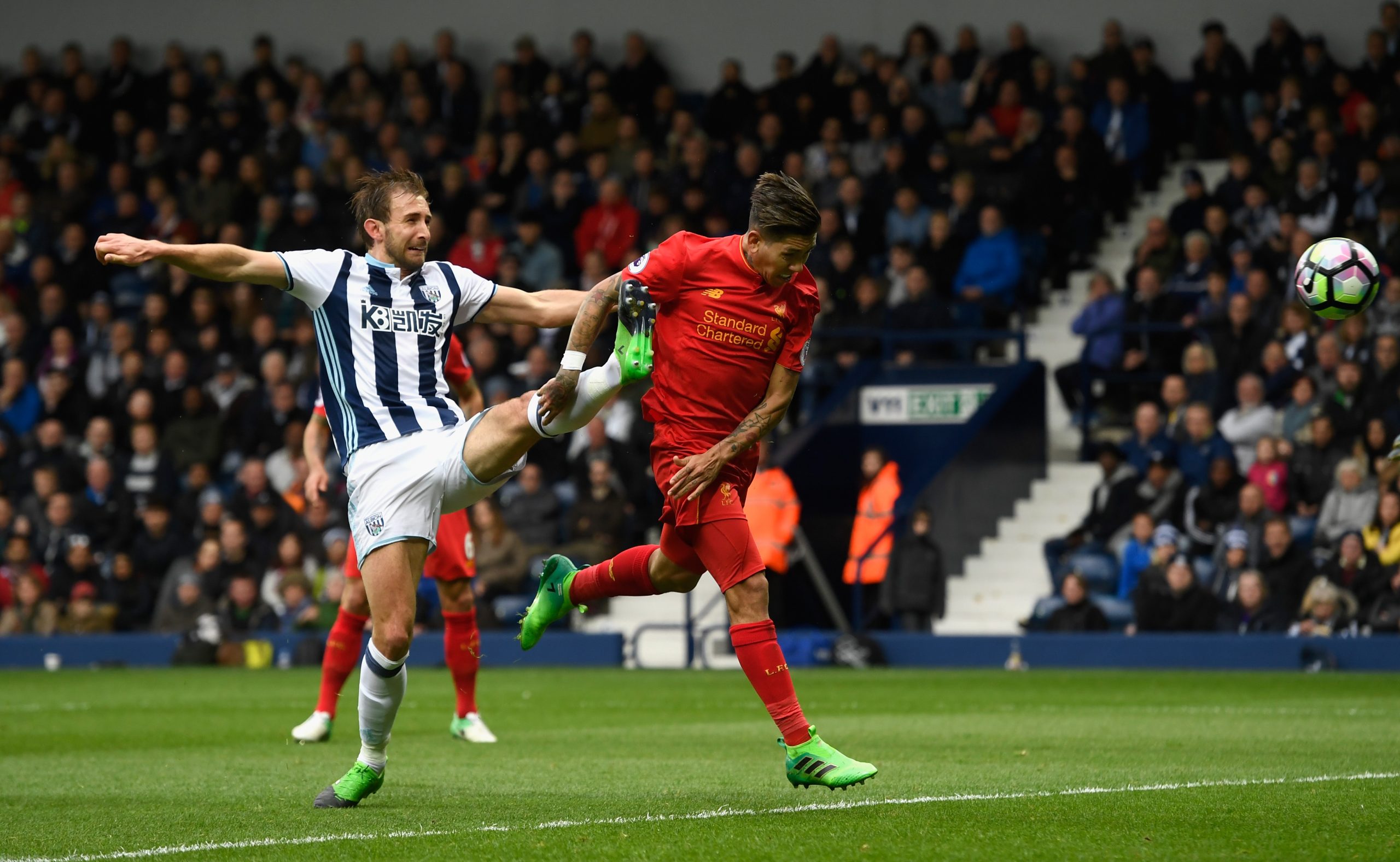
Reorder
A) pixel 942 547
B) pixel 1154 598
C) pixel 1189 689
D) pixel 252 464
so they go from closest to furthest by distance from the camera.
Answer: pixel 1189 689
pixel 1154 598
pixel 942 547
pixel 252 464

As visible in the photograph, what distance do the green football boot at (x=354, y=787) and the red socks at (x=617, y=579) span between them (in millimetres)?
1252

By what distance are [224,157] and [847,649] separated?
11.6 m

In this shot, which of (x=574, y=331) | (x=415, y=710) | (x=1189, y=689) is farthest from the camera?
(x=1189, y=689)

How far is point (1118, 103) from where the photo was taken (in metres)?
20.4


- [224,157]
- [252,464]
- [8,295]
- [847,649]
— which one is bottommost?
[847,649]

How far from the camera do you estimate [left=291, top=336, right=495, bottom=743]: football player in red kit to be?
9820 millimetres

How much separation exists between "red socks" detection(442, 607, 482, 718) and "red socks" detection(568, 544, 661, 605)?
2246mm

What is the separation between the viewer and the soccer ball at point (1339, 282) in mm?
8422

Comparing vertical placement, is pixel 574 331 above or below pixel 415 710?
above

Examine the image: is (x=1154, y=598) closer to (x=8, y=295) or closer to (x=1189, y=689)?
(x=1189, y=689)

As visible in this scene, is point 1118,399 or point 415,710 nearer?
point 415,710

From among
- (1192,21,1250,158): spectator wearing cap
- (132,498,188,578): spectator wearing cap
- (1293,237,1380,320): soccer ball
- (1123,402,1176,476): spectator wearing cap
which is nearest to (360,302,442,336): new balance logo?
(1293,237,1380,320): soccer ball

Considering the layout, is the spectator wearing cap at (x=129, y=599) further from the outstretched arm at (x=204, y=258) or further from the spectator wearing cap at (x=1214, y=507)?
the outstretched arm at (x=204, y=258)

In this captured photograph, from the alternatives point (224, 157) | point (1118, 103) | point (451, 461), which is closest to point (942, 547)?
point (1118, 103)
